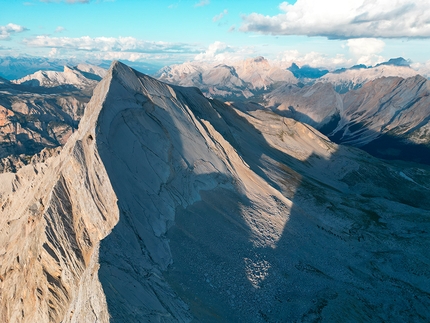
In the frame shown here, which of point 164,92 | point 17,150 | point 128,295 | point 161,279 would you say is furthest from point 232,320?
point 17,150

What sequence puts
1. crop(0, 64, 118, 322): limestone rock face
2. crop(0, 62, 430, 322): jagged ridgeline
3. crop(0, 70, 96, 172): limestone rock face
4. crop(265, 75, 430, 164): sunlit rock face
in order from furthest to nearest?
crop(265, 75, 430, 164): sunlit rock face
crop(0, 70, 96, 172): limestone rock face
crop(0, 64, 118, 322): limestone rock face
crop(0, 62, 430, 322): jagged ridgeline

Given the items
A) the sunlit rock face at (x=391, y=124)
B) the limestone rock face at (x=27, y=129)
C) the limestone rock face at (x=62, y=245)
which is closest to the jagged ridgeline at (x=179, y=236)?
the limestone rock face at (x=62, y=245)

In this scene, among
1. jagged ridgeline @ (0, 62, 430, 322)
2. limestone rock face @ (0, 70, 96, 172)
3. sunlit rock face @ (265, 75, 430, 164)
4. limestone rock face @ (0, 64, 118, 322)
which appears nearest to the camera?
jagged ridgeline @ (0, 62, 430, 322)

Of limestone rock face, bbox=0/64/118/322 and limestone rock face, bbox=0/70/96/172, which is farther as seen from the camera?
limestone rock face, bbox=0/70/96/172

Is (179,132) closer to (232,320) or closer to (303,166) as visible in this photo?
(232,320)

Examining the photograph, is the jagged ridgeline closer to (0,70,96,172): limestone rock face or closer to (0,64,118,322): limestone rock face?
(0,64,118,322): limestone rock face

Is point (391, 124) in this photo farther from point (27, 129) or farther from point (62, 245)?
point (27, 129)

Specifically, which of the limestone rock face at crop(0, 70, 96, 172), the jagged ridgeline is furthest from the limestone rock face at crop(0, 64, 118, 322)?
the limestone rock face at crop(0, 70, 96, 172)

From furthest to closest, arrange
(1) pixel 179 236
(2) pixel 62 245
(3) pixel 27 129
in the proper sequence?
(3) pixel 27 129
(1) pixel 179 236
(2) pixel 62 245

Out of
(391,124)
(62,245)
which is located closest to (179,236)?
(62,245)
